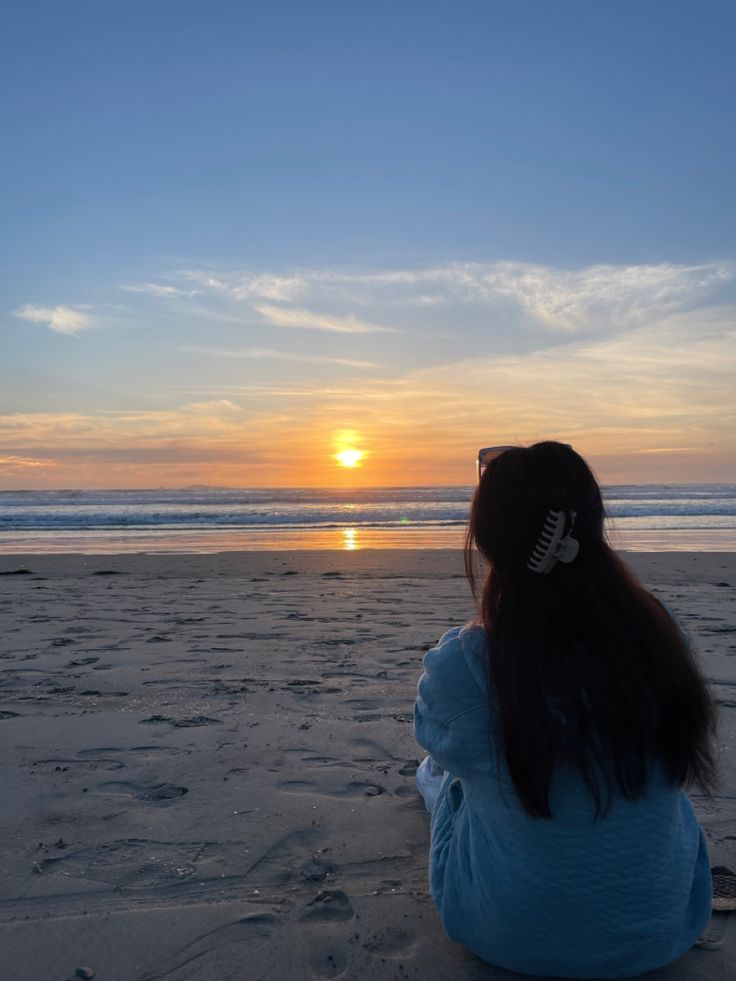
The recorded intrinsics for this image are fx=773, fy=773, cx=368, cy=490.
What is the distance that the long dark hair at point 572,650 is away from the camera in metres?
1.86

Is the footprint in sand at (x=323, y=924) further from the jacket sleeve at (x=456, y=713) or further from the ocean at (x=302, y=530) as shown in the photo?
the ocean at (x=302, y=530)

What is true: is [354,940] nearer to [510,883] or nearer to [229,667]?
[510,883]

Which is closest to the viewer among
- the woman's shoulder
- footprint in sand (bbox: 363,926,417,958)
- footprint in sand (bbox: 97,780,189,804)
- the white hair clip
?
the white hair clip

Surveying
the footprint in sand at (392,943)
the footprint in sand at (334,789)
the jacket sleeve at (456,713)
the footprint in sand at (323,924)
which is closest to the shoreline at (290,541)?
the footprint in sand at (334,789)

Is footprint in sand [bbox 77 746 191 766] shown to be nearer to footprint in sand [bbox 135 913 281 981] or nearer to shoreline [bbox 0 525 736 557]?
footprint in sand [bbox 135 913 281 981]

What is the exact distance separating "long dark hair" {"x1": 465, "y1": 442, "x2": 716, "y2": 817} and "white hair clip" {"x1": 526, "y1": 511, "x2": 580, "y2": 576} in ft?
0.08

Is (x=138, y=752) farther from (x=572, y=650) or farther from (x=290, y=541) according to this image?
A: (x=290, y=541)

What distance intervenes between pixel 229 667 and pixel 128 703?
0.95 metres

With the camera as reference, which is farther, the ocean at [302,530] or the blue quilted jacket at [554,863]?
the ocean at [302,530]

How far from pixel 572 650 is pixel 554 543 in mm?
277

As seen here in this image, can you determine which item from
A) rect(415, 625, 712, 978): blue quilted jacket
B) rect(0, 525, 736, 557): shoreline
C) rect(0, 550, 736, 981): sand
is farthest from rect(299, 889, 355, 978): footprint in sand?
rect(0, 525, 736, 557): shoreline

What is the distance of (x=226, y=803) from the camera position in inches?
129

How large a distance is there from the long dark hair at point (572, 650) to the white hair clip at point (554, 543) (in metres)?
0.03

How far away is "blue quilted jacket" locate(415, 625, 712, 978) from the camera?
1.98 meters
